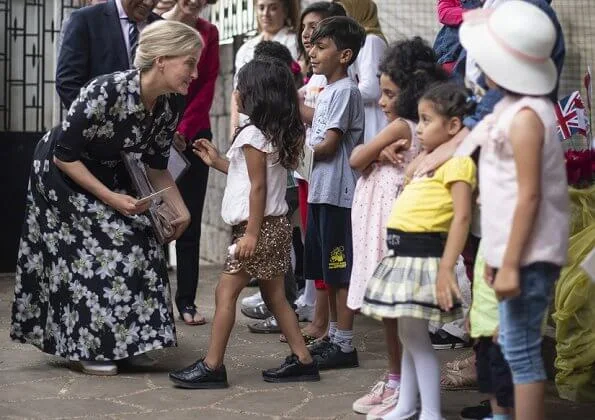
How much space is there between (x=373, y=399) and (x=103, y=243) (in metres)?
1.52

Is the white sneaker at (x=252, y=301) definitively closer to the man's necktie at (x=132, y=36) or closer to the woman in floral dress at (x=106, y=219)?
the woman in floral dress at (x=106, y=219)

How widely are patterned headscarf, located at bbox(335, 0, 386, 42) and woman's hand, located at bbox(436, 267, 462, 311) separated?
9.32ft

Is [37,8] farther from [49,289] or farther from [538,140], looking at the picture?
[538,140]

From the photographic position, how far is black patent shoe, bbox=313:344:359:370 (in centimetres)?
577

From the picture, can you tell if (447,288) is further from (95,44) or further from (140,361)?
(95,44)

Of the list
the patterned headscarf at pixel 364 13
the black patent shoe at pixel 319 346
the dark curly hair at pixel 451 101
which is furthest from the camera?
the patterned headscarf at pixel 364 13

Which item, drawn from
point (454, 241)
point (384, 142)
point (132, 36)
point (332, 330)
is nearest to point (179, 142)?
point (132, 36)

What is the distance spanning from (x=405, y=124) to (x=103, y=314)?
1728mm

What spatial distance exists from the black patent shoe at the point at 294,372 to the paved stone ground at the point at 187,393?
50mm

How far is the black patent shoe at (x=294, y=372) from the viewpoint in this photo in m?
5.51

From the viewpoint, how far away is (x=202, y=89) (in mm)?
7238

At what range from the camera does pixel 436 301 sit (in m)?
4.34

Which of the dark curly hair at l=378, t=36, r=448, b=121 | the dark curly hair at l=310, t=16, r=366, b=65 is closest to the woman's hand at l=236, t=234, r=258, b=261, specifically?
the dark curly hair at l=378, t=36, r=448, b=121

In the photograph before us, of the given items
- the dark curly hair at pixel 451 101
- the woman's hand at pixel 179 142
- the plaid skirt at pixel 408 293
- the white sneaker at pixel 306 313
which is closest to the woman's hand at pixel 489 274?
the plaid skirt at pixel 408 293
